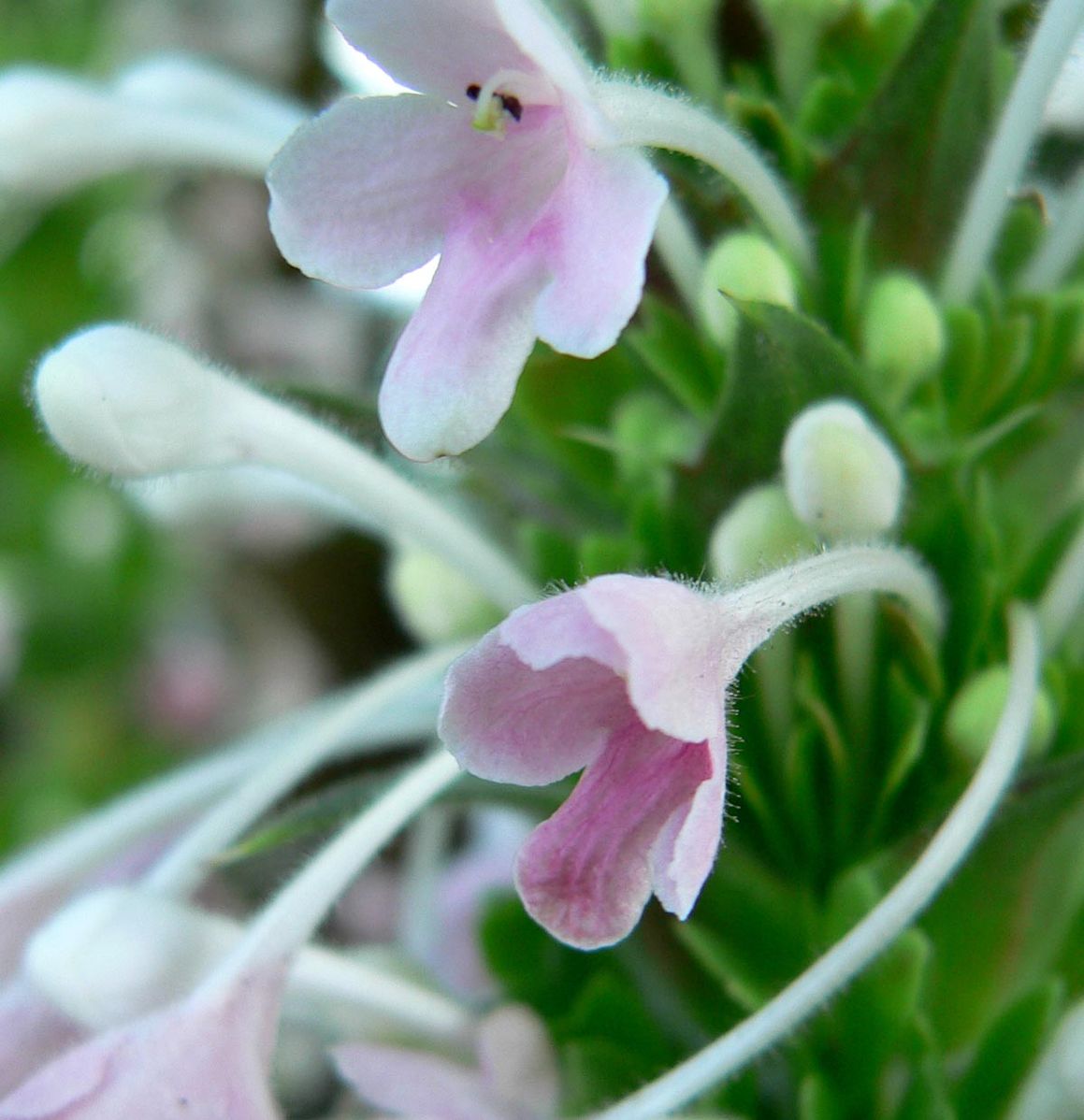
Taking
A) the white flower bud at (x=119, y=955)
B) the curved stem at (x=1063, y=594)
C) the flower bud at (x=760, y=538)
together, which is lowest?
the white flower bud at (x=119, y=955)

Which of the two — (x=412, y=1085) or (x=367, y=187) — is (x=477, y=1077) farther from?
(x=367, y=187)

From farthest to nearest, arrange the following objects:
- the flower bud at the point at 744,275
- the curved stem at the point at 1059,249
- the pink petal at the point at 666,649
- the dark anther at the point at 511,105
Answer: the curved stem at the point at 1059,249
the flower bud at the point at 744,275
the dark anther at the point at 511,105
the pink petal at the point at 666,649

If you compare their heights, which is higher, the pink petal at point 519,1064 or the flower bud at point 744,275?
the flower bud at point 744,275

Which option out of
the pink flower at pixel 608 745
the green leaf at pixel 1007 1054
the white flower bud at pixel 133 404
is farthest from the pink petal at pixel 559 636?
the green leaf at pixel 1007 1054

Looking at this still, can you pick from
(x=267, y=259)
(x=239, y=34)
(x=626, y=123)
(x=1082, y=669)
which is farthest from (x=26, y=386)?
(x=239, y=34)

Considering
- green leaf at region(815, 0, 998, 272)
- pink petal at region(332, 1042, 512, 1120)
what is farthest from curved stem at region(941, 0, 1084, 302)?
pink petal at region(332, 1042, 512, 1120)

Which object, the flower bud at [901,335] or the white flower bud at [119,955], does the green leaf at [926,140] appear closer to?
the flower bud at [901,335]
